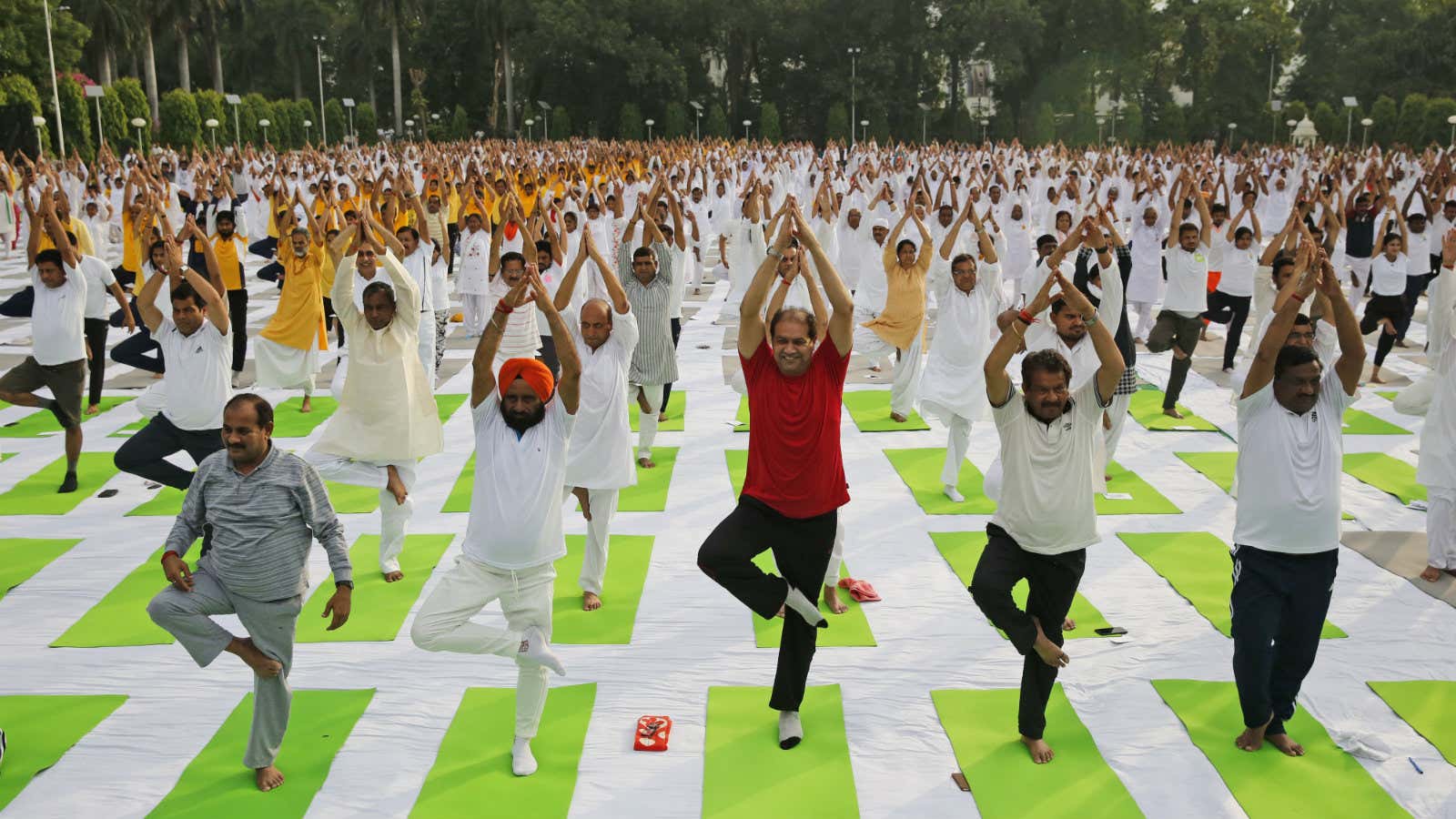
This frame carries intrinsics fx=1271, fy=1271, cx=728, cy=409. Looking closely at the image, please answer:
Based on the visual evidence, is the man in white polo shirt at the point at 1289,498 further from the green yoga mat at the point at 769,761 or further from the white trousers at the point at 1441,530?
the white trousers at the point at 1441,530

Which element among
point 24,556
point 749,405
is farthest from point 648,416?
point 24,556

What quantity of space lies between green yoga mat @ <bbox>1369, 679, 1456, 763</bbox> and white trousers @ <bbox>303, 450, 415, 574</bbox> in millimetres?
5139

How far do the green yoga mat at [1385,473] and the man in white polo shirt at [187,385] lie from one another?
7.86 m

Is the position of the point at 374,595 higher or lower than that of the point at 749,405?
lower

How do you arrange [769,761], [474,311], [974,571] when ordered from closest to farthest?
[769,761], [974,571], [474,311]

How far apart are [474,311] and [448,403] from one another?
3.29m

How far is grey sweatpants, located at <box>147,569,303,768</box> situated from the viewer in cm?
478

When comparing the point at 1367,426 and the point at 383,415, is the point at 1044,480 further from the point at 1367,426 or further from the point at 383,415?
the point at 1367,426

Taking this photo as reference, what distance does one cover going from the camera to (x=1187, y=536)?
8125 millimetres

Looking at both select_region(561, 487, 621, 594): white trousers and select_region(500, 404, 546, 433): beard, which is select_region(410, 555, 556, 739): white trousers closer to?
select_region(500, 404, 546, 433): beard

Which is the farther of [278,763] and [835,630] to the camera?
[835,630]

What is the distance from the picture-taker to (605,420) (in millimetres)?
6988

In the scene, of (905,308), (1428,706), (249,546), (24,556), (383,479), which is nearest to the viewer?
(249,546)

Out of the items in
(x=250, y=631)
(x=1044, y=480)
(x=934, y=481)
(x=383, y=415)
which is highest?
(x=1044, y=480)
